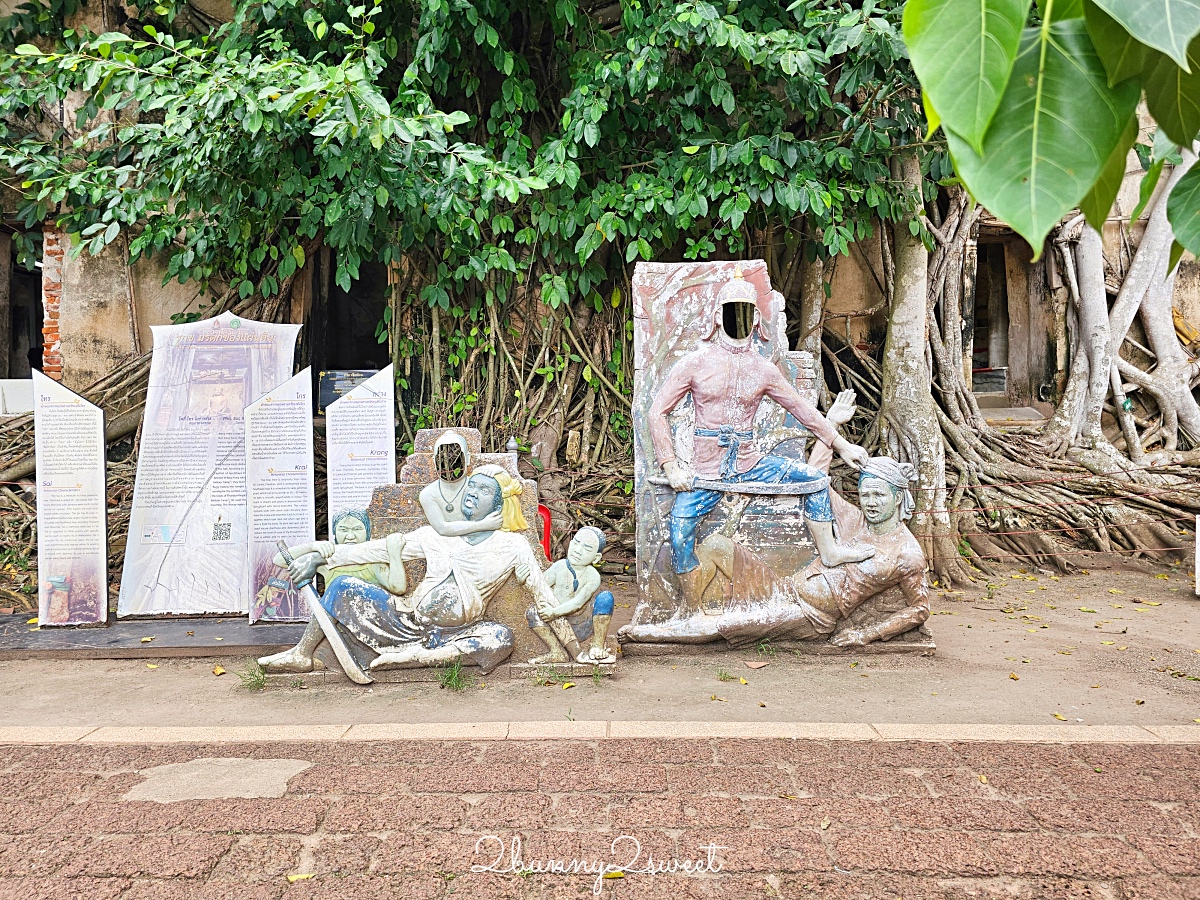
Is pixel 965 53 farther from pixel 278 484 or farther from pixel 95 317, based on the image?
pixel 95 317

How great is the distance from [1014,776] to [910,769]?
0.34 metres

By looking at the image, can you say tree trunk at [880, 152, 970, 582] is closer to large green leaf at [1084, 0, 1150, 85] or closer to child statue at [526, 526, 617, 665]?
child statue at [526, 526, 617, 665]

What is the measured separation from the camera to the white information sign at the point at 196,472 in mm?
5348

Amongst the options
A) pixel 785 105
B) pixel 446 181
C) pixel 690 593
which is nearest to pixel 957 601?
pixel 690 593

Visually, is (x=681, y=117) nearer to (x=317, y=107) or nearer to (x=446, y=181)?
(x=446, y=181)

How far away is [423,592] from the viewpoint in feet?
13.3

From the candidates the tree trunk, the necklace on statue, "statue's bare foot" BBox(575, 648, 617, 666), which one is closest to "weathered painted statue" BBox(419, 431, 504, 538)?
the necklace on statue

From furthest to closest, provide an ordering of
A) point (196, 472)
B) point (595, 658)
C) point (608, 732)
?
point (196, 472)
point (595, 658)
point (608, 732)

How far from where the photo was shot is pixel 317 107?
460 centimetres

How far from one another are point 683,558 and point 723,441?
26.6 inches

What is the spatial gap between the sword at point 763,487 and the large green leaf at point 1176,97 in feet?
12.6

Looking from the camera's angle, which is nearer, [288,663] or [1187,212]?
[1187,212]

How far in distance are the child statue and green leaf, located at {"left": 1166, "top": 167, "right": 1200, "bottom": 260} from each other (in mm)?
3419

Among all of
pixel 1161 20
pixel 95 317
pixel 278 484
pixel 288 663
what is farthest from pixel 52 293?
pixel 1161 20
